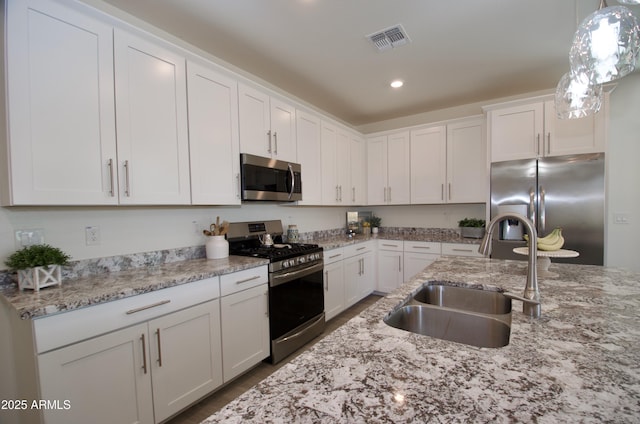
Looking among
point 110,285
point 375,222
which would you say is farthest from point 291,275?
point 375,222

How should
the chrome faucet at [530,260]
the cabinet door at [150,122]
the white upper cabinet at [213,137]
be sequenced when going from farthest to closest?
the white upper cabinet at [213,137] → the cabinet door at [150,122] → the chrome faucet at [530,260]

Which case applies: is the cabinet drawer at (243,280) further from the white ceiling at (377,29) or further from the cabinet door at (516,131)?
the cabinet door at (516,131)

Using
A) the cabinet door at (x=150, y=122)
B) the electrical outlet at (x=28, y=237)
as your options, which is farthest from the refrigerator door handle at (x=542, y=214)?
the electrical outlet at (x=28, y=237)

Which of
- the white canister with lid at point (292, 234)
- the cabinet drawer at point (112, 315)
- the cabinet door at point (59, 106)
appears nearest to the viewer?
the cabinet drawer at point (112, 315)

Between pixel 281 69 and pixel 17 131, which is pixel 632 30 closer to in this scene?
pixel 281 69

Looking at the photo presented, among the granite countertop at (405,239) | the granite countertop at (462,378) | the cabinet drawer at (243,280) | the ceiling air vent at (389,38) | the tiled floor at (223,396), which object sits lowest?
the tiled floor at (223,396)

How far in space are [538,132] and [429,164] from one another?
1205 millimetres

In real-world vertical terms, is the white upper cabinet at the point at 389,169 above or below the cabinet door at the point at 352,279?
above

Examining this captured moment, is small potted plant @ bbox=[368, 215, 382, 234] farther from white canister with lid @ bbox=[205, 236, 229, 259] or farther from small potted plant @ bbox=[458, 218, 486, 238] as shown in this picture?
white canister with lid @ bbox=[205, 236, 229, 259]

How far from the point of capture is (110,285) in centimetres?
149

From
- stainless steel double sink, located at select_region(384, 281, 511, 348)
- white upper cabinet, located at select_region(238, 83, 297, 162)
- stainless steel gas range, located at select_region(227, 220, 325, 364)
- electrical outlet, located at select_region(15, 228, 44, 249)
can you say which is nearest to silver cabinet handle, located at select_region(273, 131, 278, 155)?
white upper cabinet, located at select_region(238, 83, 297, 162)

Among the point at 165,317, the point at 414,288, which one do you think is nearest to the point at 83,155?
the point at 165,317

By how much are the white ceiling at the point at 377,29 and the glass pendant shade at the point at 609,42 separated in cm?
87

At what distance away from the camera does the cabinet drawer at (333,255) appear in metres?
2.95
